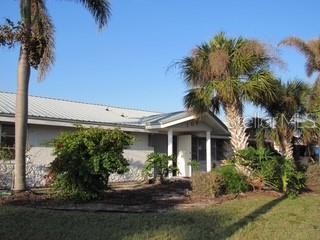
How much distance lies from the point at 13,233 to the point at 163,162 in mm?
11227

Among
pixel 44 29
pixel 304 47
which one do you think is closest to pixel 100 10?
pixel 44 29

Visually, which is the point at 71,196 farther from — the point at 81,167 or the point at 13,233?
the point at 13,233

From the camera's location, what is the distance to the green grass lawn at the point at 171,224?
936cm

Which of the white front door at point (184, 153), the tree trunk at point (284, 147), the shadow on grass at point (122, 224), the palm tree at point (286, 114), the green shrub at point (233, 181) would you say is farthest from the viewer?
the white front door at point (184, 153)

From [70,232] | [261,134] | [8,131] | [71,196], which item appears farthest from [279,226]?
[261,134]

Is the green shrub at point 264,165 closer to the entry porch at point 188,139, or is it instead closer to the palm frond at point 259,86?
the palm frond at point 259,86

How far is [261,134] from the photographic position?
955 inches

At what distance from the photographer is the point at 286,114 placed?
2358cm

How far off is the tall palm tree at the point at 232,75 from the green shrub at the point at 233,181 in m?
2.18

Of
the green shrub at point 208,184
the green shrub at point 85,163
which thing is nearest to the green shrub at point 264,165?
the green shrub at point 208,184

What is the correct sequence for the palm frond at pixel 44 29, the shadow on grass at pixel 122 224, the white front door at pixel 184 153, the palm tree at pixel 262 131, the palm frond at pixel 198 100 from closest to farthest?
the shadow on grass at pixel 122 224 → the palm frond at pixel 44 29 → the palm frond at pixel 198 100 → the palm tree at pixel 262 131 → the white front door at pixel 184 153

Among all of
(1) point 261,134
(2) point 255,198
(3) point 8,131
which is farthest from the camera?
(1) point 261,134

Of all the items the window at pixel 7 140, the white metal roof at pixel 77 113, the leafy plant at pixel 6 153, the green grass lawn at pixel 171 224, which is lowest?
the green grass lawn at pixel 171 224

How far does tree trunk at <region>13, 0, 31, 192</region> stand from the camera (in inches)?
610
